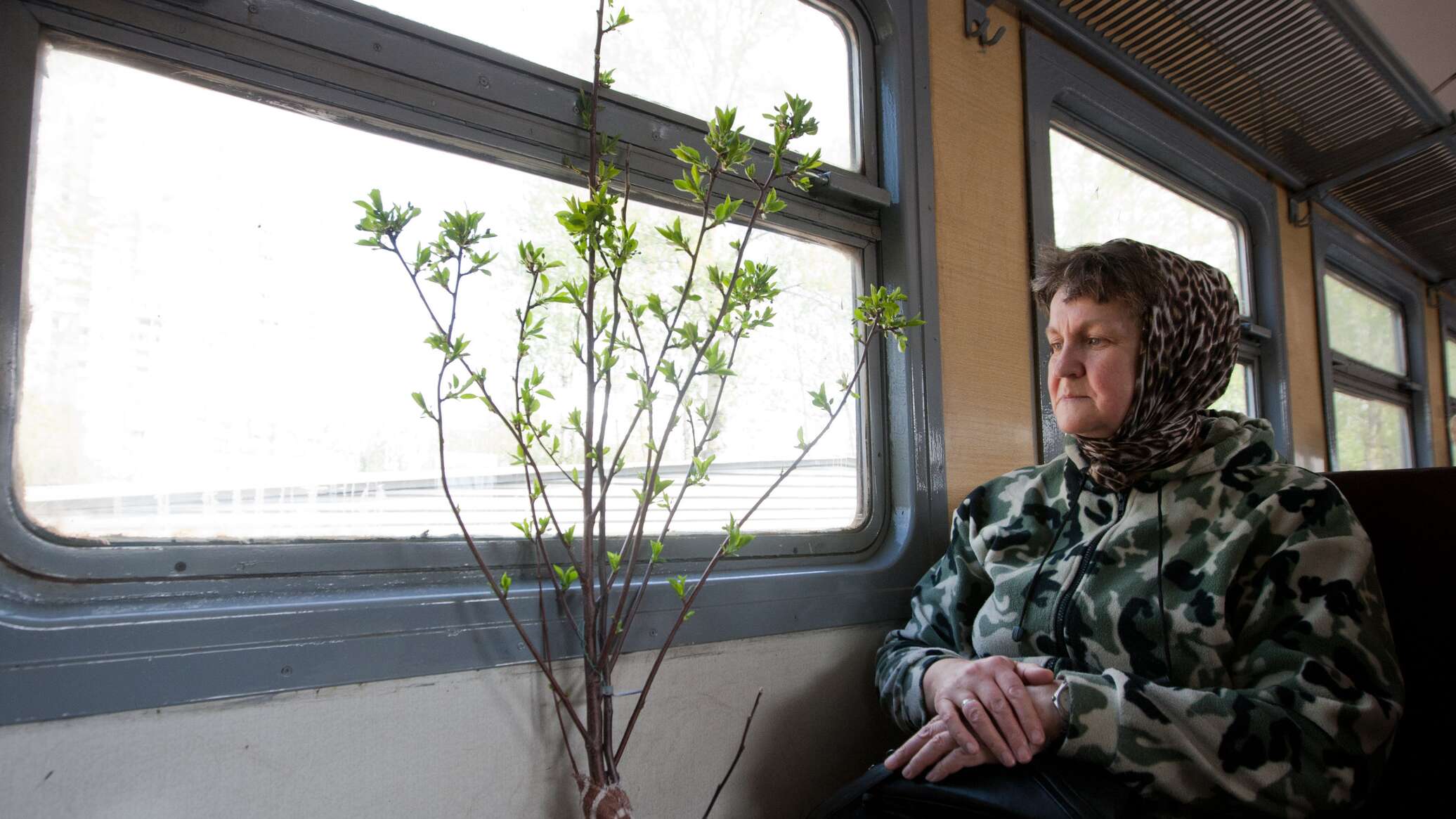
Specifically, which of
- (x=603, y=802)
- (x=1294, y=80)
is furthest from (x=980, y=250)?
(x=1294, y=80)

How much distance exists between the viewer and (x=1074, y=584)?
4.96 feet

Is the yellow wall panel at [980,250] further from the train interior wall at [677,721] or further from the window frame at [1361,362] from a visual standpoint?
the window frame at [1361,362]

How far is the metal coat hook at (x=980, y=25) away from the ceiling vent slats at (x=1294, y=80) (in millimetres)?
146

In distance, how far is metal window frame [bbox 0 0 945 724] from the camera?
102 centimetres

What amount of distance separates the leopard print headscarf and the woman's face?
0.7 inches

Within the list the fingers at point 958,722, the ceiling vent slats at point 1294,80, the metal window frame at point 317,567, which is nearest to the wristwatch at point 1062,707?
the fingers at point 958,722

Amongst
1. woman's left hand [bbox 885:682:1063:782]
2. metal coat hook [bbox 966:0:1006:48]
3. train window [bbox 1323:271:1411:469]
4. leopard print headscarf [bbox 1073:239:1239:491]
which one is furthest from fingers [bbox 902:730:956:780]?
train window [bbox 1323:271:1411:469]

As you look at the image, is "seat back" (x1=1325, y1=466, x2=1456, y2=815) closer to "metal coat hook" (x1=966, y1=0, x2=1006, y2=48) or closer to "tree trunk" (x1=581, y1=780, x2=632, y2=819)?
"tree trunk" (x1=581, y1=780, x2=632, y2=819)

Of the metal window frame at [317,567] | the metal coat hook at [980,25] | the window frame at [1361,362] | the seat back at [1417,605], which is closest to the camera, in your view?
the metal window frame at [317,567]

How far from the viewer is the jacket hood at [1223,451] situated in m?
1.47

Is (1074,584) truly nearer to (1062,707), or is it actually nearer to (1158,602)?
(1158,602)

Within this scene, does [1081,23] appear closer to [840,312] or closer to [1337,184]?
[840,312]

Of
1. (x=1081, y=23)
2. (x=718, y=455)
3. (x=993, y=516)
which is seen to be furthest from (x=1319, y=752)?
(x=1081, y=23)

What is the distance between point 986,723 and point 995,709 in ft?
0.09
